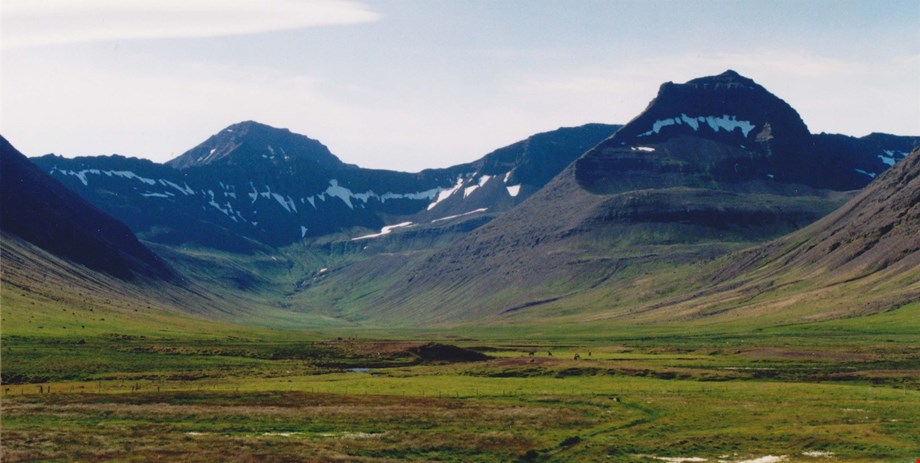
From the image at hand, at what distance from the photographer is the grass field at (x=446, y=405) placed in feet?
230

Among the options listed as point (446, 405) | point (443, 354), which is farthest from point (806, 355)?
point (446, 405)

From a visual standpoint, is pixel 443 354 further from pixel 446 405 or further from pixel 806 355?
pixel 446 405

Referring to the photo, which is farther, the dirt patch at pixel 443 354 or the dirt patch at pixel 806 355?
the dirt patch at pixel 443 354

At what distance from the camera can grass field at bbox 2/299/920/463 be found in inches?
2766

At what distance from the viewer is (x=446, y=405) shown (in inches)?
3588

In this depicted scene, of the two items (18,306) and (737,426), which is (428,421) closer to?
(737,426)

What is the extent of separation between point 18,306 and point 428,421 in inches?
4838

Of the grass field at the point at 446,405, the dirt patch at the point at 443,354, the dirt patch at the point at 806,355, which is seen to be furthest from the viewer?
the dirt patch at the point at 443,354

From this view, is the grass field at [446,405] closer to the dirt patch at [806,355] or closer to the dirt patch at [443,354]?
the dirt patch at [806,355]

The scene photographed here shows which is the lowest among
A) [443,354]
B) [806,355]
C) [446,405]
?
[443,354]

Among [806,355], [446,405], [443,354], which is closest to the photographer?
[446,405]

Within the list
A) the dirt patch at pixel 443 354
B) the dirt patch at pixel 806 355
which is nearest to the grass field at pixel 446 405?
the dirt patch at pixel 806 355

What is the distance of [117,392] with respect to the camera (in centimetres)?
9725

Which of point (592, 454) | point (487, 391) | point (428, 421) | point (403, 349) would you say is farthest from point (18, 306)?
point (592, 454)
